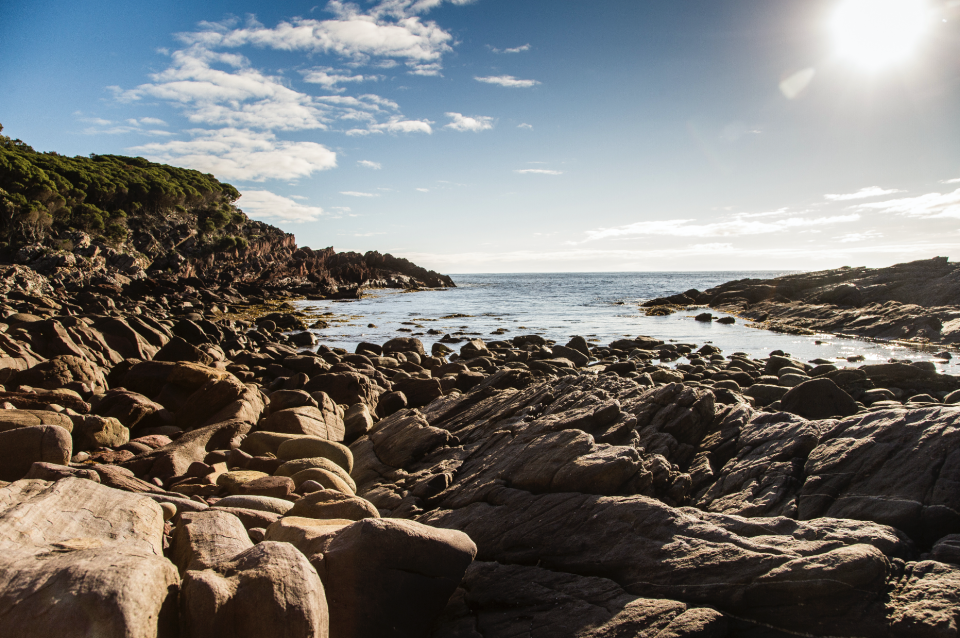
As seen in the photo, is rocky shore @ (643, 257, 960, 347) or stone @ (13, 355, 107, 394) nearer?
stone @ (13, 355, 107, 394)

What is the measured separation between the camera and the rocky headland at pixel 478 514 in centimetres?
355

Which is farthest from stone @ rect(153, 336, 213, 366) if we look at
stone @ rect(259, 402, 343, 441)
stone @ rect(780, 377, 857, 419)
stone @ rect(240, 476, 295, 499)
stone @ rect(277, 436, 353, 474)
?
stone @ rect(780, 377, 857, 419)

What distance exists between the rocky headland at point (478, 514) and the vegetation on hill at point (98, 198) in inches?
2128

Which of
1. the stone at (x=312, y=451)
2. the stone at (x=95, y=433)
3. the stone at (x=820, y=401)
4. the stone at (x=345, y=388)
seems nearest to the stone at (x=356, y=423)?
the stone at (x=345, y=388)

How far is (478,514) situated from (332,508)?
5.93 ft

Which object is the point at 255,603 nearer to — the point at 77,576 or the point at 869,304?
the point at 77,576

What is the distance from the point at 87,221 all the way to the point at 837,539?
240 feet

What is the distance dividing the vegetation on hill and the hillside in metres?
0.11

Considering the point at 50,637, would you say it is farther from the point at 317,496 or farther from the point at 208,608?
the point at 317,496

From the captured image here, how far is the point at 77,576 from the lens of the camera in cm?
306

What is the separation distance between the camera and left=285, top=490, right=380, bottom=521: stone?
5871 mm

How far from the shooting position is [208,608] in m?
3.32

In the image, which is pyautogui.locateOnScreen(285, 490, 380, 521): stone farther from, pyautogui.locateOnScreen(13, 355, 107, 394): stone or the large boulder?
pyautogui.locateOnScreen(13, 355, 107, 394): stone

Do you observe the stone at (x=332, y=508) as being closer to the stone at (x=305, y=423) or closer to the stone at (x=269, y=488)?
the stone at (x=269, y=488)
